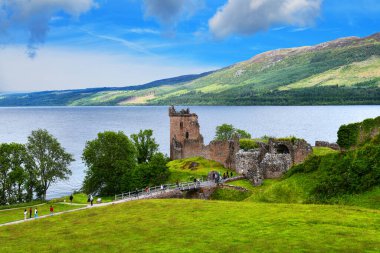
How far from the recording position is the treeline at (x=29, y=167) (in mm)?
60000

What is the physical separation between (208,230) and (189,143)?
186 feet

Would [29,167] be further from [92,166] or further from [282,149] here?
[282,149]

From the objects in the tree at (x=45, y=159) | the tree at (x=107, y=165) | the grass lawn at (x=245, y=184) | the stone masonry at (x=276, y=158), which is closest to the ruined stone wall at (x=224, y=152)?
the stone masonry at (x=276, y=158)

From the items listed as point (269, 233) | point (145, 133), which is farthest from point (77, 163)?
point (269, 233)

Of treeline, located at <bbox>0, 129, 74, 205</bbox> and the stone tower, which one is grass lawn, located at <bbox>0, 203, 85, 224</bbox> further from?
the stone tower

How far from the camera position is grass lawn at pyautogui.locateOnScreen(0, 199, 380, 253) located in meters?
23.2

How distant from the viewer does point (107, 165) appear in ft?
225

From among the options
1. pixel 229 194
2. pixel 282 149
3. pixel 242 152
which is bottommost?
pixel 229 194

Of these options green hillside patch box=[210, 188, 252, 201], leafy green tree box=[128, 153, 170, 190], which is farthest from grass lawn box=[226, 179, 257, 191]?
leafy green tree box=[128, 153, 170, 190]

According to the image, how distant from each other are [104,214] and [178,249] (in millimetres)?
16083

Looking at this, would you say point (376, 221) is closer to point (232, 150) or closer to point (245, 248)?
point (245, 248)

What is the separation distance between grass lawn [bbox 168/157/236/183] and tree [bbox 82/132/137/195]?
782 centimetres

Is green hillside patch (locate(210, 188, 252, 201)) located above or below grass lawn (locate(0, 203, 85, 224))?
below

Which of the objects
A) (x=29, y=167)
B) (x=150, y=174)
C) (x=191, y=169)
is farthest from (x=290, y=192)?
(x=29, y=167)
